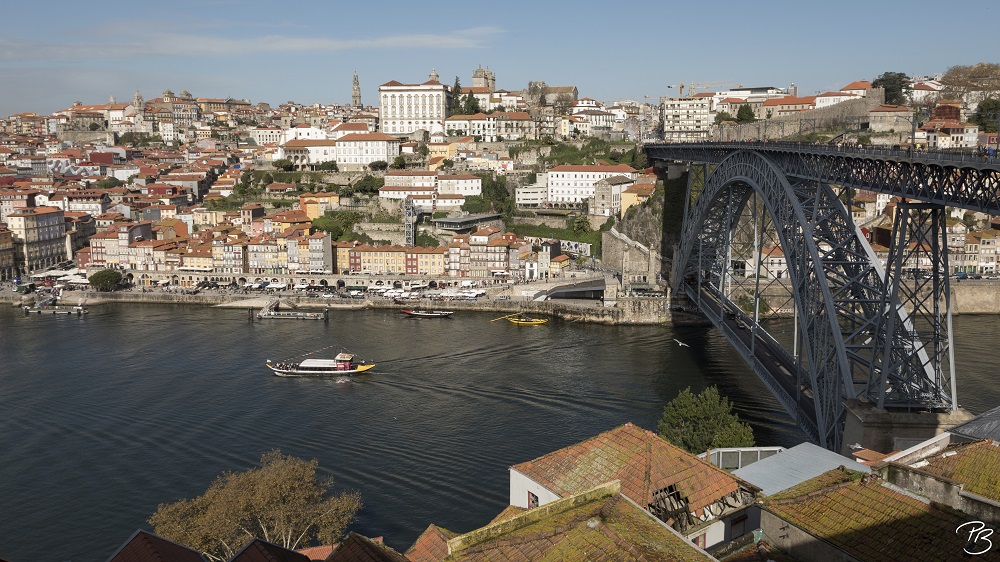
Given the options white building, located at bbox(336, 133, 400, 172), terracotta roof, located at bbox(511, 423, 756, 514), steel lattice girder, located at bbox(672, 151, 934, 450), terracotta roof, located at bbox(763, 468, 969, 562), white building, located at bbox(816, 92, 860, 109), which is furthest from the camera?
white building, located at bbox(336, 133, 400, 172)

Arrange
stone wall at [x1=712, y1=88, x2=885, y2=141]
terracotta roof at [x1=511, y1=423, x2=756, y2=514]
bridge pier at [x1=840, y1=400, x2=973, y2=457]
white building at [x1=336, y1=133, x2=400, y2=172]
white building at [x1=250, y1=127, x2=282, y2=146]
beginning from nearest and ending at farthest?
terracotta roof at [x1=511, y1=423, x2=756, y2=514], bridge pier at [x1=840, y1=400, x2=973, y2=457], stone wall at [x1=712, y1=88, x2=885, y2=141], white building at [x1=336, y1=133, x2=400, y2=172], white building at [x1=250, y1=127, x2=282, y2=146]

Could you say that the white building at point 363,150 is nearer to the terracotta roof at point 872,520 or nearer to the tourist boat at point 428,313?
the tourist boat at point 428,313

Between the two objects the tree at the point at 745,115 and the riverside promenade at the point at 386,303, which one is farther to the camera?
the tree at the point at 745,115

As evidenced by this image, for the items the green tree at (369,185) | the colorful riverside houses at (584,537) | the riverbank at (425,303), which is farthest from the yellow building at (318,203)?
the colorful riverside houses at (584,537)

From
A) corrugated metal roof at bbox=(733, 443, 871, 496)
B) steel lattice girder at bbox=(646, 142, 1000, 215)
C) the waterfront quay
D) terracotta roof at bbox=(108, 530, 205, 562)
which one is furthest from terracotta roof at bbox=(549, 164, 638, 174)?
terracotta roof at bbox=(108, 530, 205, 562)

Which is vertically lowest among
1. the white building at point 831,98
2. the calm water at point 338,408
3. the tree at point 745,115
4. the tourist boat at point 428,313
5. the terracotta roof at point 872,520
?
the calm water at point 338,408

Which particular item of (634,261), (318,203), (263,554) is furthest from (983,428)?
(318,203)

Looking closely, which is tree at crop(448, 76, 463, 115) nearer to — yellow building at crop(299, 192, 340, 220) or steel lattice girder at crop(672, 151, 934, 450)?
yellow building at crop(299, 192, 340, 220)

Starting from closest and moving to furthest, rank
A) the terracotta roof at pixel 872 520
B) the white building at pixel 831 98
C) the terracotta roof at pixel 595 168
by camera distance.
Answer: the terracotta roof at pixel 872 520 < the terracotta roof at pixel 595 168 < the white building at pixel 831 98
